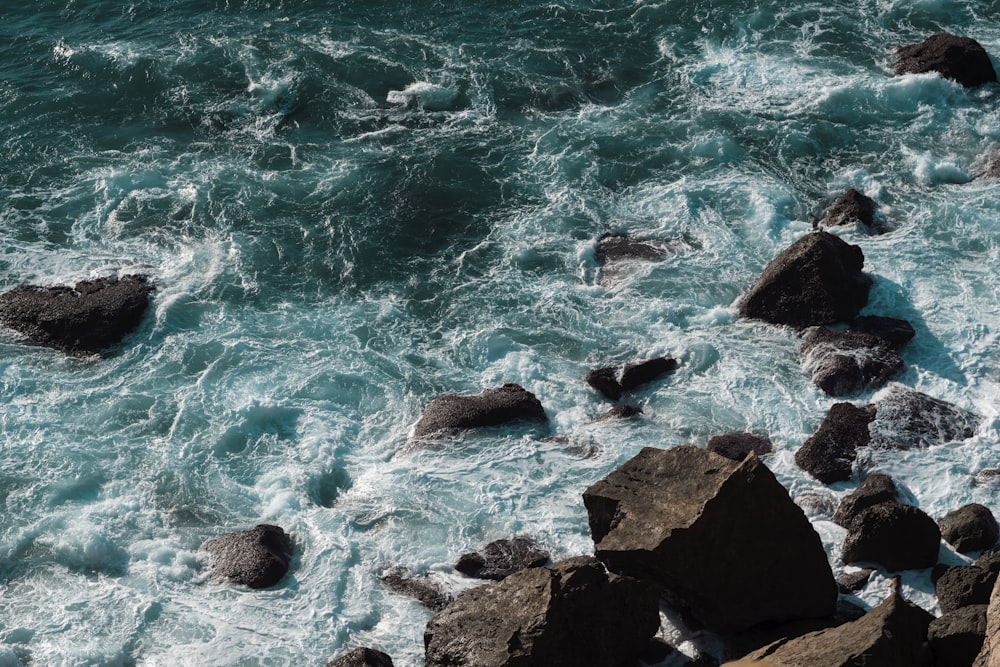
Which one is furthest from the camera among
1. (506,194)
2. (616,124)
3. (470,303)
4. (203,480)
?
(616,124)

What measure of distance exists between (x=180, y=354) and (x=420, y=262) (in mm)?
5015

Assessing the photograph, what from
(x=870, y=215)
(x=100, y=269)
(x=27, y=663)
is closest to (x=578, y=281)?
(x=870, y=215)

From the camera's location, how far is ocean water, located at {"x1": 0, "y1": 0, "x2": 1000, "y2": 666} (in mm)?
17312

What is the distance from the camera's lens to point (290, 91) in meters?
28.4

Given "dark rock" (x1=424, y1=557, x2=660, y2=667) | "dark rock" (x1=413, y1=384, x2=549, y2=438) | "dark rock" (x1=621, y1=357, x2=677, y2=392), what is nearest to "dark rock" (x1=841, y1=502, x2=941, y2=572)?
"dark rock" (x1=424, y1=557, x2=660, y2=667)

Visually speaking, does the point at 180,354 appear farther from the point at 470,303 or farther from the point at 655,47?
the point at 655,47

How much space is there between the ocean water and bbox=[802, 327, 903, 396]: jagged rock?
32cm

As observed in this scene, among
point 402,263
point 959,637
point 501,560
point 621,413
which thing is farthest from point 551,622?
point 402,263

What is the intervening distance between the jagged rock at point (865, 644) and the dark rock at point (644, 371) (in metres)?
6.68

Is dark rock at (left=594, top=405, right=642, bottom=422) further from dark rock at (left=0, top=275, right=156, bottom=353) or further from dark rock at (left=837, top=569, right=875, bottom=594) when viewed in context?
dark rock at (left=0, top=275, right=156, bottom=353)

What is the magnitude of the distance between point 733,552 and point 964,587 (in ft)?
9.59

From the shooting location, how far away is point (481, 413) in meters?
19.2

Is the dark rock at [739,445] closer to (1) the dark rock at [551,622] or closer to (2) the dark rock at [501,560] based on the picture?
(2) the dark rock at [501,560]

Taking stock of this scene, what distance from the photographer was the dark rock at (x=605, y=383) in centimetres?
1970
